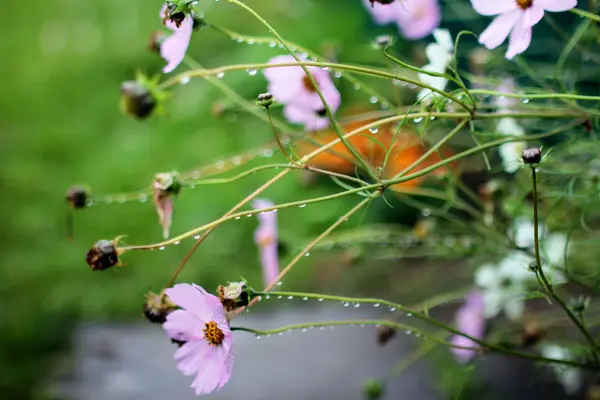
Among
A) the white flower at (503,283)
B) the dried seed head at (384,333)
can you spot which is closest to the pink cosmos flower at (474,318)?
the white flower at (503,283)

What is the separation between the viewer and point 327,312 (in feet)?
3.93

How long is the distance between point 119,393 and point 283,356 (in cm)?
24

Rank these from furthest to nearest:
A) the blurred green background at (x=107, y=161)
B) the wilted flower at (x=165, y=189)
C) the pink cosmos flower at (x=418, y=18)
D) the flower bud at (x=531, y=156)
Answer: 1. the blurred green background at (x=107, y=161)
2. the pink cosmos flower at (x=418, y=18)
3. the wilted flower at (x=165, y=189)
4. the flower bud at (x=531, y=156)

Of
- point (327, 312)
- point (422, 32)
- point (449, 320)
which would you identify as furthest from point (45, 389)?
point (422, 32)

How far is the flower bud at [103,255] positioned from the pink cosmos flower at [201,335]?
0.20ft

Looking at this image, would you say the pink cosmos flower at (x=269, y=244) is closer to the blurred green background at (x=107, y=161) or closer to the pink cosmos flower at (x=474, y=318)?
the blurred green background at (x=107, y=161)

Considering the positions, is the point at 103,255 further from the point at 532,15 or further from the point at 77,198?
the point at 532,15

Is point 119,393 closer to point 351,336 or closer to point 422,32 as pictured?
point 351,336

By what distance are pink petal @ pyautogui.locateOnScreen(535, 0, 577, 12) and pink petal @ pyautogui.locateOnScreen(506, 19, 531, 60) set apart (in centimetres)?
2

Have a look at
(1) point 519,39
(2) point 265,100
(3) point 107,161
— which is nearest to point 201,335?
(2) point 265,100

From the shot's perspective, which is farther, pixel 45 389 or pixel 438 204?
pixel 438 204

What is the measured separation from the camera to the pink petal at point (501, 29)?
0.47m

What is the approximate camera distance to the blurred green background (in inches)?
55.7

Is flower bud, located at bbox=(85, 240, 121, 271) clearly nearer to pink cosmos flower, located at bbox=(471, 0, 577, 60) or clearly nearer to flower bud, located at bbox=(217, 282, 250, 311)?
flower bud, located at bbox=(217, 282, 250, 311)
